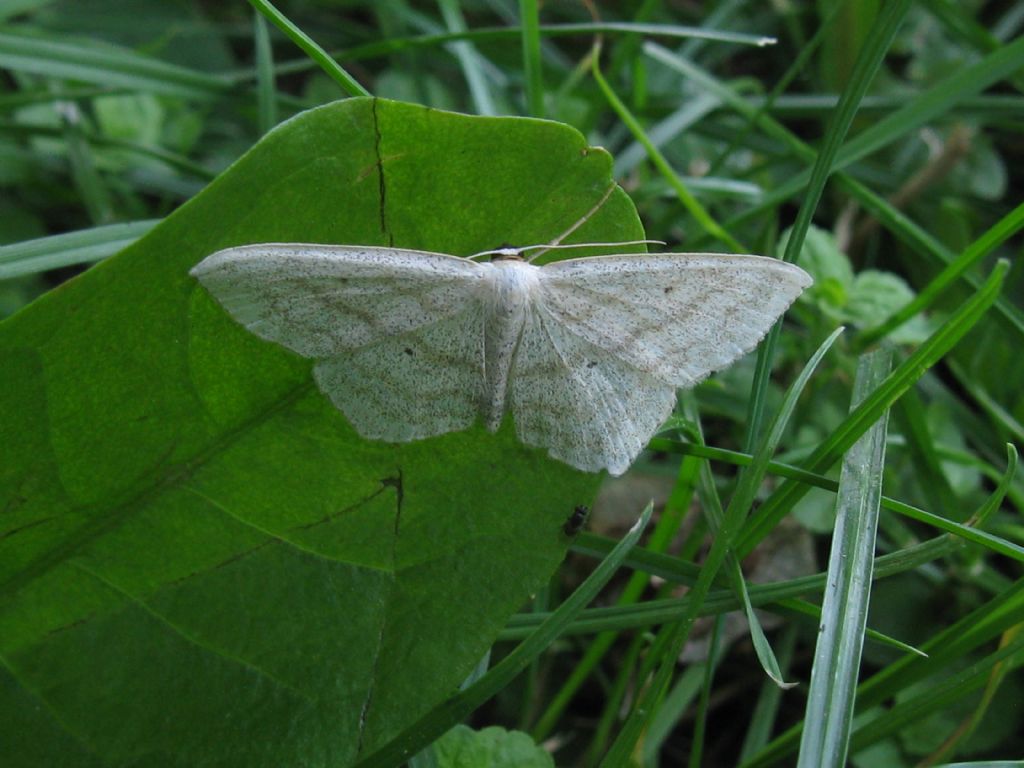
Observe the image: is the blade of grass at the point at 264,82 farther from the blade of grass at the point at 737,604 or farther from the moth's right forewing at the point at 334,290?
the blade of grass at the point at 737,604

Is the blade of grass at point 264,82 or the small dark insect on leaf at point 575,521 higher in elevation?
the blade of grass at point 264,82

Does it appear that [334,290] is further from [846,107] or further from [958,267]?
[958,267]

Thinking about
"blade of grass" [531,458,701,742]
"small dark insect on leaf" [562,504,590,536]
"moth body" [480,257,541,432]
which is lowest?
"blade of grass" [531,458,701,742]

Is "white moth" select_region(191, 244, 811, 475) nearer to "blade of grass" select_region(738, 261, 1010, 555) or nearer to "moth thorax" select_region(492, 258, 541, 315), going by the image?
"moth thorax" select_region(492, 258, 541, 315)

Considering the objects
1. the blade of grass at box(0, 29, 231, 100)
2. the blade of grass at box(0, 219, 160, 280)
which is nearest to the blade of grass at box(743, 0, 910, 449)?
the blade of grass at box(0, 219, 160, 280)

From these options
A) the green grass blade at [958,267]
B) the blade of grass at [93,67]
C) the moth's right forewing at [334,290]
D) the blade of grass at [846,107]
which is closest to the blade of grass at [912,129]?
the green grass blade at [958,267]

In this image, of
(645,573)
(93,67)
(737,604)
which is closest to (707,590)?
(737,604)
